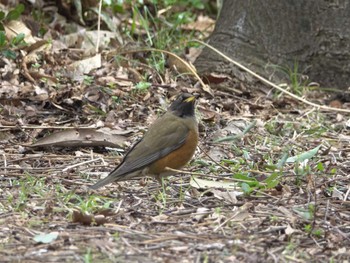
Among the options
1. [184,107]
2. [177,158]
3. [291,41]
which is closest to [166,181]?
[177,158]

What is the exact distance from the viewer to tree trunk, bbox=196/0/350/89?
27.0 feet

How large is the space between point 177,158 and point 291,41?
3.12 metres

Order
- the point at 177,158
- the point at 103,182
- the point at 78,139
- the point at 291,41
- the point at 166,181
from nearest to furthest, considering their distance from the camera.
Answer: the point at 103,182
the point at 177,158
the point at 166,181
the point at 78,139
the point at 291,41

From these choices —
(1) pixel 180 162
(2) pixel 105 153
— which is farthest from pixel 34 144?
(1) pixel 180 162

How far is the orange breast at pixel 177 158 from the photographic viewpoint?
5.55 metres

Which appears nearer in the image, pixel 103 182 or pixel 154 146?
pixel 103 182

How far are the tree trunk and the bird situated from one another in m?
2.58

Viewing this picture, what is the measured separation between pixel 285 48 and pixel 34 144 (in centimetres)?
304

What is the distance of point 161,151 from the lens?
5648 mm

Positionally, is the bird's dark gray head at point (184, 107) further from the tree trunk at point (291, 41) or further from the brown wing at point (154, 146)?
the tree trunk at point (291, 41)

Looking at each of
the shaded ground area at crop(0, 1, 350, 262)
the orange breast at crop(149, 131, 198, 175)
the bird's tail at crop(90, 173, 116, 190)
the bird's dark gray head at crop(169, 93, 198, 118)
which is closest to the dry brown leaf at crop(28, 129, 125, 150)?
the shaded ground area at crop(0, 1, 350, 262)

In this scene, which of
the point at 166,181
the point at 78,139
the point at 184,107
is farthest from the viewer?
the point at 78,139

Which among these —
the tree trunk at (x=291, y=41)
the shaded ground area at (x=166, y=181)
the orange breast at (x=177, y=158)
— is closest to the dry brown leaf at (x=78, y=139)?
the shaded ground area at (x=166, y=181)

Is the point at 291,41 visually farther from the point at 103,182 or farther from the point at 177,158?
the point at 103,182
